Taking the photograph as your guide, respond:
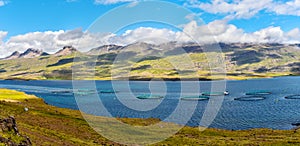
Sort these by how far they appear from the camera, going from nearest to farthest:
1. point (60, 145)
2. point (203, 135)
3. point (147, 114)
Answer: point (60, 145)
point (203, 135)
point (147, 114)

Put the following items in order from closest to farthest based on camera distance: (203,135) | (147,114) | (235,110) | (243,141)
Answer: (243,141) < (203,135) < (147,114) < (235,110)

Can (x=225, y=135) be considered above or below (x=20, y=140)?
below

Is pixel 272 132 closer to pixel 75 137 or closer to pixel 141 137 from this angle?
pixel 141 137

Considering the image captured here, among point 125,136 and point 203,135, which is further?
point 203,135

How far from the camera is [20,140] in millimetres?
44812

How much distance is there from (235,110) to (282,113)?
22183 mm

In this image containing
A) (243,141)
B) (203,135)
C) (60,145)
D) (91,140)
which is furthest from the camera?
(203,135)

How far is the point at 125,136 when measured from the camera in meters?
78.4

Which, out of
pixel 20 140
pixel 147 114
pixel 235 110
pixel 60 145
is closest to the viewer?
pixel 20 140

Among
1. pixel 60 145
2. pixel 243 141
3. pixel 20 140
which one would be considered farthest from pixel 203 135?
pixel 20 140

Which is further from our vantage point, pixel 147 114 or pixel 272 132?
pixel 147 114

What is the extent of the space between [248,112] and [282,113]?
1514cm

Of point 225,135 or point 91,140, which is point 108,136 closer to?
point 91,140

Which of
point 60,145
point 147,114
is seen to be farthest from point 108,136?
point 147,114
